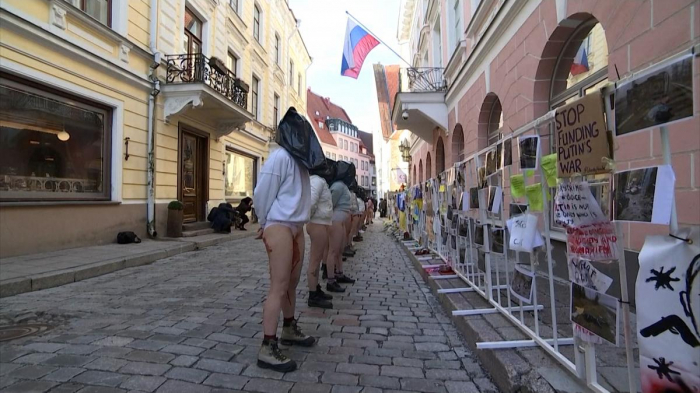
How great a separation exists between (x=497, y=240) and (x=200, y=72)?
1020 cm

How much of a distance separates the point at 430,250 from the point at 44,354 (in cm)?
614

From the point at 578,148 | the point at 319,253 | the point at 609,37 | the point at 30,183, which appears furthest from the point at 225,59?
the point at 578,148

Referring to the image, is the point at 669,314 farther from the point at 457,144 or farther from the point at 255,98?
the point at 255,98

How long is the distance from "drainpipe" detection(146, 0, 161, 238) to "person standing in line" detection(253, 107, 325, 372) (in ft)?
26.6

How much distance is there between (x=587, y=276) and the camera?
1939 millimetres

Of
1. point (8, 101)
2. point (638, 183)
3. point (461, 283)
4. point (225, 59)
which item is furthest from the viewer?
point (225, 59)

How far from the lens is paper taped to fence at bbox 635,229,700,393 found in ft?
4.39

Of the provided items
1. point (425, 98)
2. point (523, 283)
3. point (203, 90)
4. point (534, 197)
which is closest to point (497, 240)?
point (523, 283)

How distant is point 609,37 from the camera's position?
150 inches

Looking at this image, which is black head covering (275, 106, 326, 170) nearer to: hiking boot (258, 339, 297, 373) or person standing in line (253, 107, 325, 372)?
person standing in line (253, 107, 325, 372)

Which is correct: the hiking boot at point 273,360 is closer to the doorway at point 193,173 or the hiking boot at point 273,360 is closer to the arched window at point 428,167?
the doorway at point 193,173

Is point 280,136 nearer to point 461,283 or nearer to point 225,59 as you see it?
point 461,283

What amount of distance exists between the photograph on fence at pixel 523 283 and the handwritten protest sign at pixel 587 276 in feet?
→ 2.45

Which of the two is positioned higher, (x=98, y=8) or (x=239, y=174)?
(x=98, y=8)
